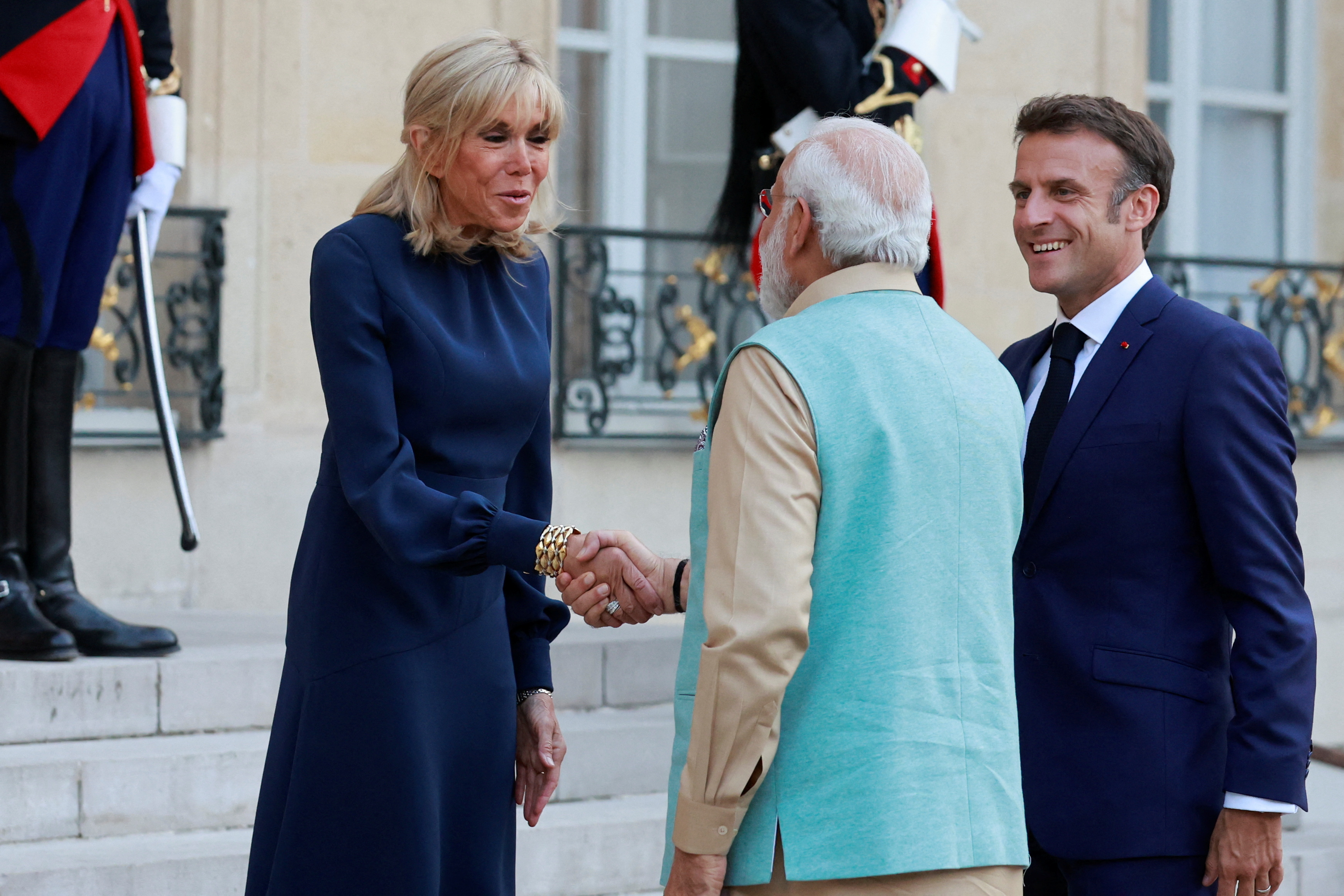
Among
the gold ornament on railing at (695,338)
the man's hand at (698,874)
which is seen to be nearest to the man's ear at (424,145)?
the man's hand at (698,874)

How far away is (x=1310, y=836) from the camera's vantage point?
459 cm

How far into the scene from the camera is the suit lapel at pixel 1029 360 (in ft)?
8.51

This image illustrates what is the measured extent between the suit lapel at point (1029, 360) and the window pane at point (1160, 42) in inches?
244

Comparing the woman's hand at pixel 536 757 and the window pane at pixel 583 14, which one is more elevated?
the window pane at pixel 583 14

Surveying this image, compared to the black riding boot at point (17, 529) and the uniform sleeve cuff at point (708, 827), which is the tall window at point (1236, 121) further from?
the uniform sleeve cuff at point (708, 827)

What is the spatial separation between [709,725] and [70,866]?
215 centimetres

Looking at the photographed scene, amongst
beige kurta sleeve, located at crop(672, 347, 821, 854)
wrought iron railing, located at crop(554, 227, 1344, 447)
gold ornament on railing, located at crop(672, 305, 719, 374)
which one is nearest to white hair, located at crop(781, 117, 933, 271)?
beige kurta sleeve, located at crop(672, 347, 821, 854)

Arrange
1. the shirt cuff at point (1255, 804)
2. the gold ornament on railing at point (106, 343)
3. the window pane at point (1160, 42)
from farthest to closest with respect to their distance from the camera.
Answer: the window pane at point (1160, 42)
the gold ornament on railing at point (106, 343)
the shirt cuff at point (1255, 804)

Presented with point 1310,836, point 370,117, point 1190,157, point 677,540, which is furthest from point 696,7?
point 1310,836

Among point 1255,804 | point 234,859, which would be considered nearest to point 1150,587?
point 1255,804

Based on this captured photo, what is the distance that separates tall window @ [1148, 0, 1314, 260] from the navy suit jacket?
6.39 meters

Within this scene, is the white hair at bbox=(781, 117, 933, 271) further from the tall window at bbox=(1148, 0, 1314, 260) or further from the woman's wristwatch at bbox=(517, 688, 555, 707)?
the tall window at bbox=(1148, 0, 1314, 260)

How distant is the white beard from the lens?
2039mm

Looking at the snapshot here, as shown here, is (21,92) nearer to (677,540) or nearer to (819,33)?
(819,33)
